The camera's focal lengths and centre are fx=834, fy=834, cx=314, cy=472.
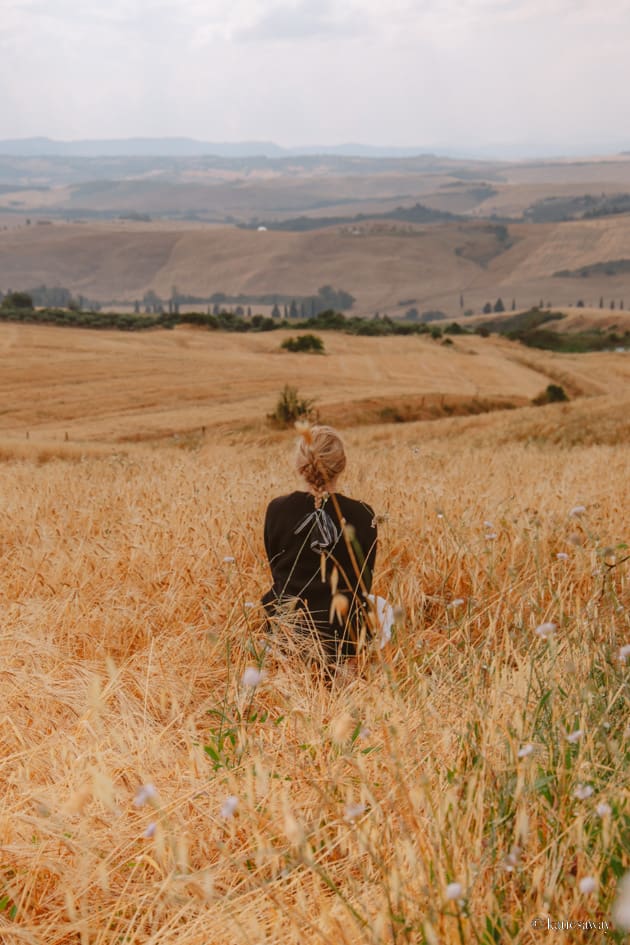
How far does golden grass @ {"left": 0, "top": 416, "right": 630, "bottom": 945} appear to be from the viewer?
1.72 meters

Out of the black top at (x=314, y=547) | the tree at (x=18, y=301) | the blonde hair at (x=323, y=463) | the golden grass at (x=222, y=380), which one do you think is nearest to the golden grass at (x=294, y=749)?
the black top at (x=314, y=547)

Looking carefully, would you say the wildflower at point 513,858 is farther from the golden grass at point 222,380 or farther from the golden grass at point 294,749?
the golden grass at point 222,380

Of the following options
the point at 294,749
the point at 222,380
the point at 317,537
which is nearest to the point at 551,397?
the point at 222,380

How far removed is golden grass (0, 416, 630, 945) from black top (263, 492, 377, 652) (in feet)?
0.82

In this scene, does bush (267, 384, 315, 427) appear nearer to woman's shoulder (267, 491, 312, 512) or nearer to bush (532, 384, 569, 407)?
bush (532, 384, 569, 407)

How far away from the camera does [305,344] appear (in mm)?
59750

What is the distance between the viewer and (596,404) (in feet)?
Answer: 93.3

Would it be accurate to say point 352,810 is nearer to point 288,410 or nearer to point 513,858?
point 513,858

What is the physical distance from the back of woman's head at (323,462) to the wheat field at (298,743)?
0.66 meters

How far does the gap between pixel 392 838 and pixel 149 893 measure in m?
0.59

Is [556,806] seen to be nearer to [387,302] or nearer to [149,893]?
[149,893]

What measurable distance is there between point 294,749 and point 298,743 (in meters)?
0.14

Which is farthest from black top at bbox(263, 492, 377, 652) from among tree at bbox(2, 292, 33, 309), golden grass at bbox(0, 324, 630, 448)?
tree at bbox(2, 292, 33, 309)

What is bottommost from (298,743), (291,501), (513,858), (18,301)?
(18,301)
